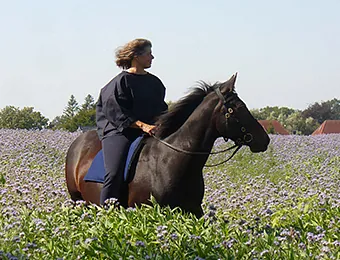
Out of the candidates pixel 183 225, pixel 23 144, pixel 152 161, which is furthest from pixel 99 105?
pixel 23 144

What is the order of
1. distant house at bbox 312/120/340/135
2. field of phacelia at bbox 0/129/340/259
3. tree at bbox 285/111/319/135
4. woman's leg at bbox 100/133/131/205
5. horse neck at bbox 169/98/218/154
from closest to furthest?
field of phacelia at bbox 0/129/340/259, horse neck at bbox 169/98/218/154, woman's leg at bbox 100/133/131/205, distant house at bbox 312/120/340/135, tree at bbox 285/111/319/135

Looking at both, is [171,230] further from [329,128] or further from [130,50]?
[329,128]

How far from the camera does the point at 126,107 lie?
8.12 meters

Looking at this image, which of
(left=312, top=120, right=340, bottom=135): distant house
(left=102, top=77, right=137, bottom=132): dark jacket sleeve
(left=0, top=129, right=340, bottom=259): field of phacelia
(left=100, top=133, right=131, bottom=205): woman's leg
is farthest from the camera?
(left=312, top=120, right=340, bottom=135): distant house

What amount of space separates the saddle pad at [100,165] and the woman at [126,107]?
0.05m

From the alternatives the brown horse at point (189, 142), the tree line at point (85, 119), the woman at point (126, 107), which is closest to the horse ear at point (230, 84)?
the brown horse at point (189, 142)

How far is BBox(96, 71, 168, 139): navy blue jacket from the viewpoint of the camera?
8023 mm

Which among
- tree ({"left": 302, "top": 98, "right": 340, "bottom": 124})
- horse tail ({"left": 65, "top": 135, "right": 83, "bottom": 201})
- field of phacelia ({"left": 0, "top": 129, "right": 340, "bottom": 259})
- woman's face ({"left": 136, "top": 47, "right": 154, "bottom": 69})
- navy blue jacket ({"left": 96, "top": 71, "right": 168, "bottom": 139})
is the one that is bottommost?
field of phacelia ({"left": 0, "top": 129, "right": 340, "bottom": 259})

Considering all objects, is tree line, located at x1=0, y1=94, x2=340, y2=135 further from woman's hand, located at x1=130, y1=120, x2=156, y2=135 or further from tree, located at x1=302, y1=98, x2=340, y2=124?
woman's hand, located at x1=130, y1=120, x2=156, y2=135

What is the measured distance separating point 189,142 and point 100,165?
1103mm

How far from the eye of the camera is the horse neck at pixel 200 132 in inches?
302

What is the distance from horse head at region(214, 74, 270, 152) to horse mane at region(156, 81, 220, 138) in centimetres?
48

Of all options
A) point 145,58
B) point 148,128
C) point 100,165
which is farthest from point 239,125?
point 100,165

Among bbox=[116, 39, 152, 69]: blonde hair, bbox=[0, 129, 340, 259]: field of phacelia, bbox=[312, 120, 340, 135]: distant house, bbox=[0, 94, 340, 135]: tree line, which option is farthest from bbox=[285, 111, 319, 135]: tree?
bbox=[116, 39, 152, 69]: blonde hair
